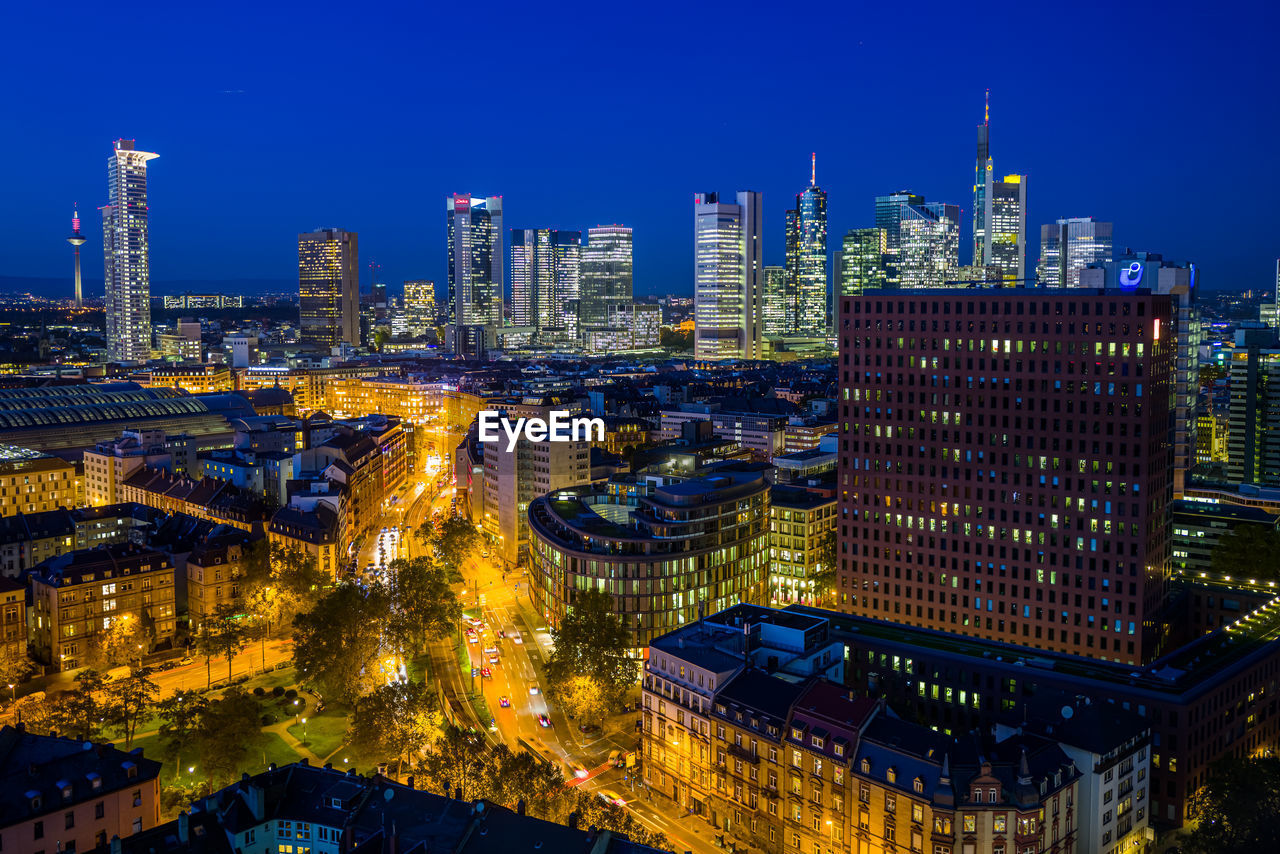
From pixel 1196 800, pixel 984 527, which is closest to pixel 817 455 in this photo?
pixel 984 527

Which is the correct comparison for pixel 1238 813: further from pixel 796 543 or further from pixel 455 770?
pixel 796 543

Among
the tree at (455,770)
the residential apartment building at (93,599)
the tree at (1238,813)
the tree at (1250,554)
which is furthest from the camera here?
the tree at (1250,554)

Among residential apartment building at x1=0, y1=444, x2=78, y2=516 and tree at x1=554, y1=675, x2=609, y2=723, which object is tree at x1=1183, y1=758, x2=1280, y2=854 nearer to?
tree at x1=554, y1=675, x2=609, y2=723

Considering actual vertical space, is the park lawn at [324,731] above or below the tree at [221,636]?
below

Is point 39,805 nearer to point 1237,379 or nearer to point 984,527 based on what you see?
point 984,527

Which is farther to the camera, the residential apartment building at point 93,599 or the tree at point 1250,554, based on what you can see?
the tree at point 1250,554

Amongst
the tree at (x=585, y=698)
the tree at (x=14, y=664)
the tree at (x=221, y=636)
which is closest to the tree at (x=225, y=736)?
the tree at (x=221, y=636)

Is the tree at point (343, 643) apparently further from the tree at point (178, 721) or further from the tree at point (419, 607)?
the tree at point (178, 721)

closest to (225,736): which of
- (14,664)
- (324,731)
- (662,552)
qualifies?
(324,731)

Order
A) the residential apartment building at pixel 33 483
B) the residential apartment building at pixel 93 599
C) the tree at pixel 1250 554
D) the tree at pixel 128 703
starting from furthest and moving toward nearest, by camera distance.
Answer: the residential apartment building at pixel 33 483 → the tree at pixel 1250 554 → the residential apartment building at pixel 93 599 → the tree at pixel 128 703
